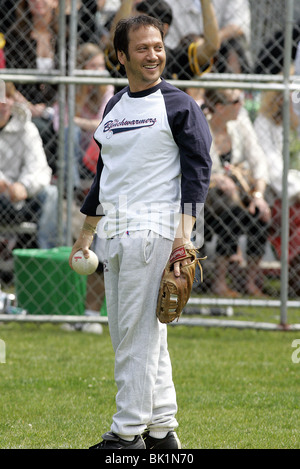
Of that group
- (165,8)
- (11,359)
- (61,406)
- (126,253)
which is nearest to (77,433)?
(61,406)

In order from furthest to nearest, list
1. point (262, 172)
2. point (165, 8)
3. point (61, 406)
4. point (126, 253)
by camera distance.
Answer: point (262, 172) → point (165, 8) → point (61, 406) → point (126, 253)

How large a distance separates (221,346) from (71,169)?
185 centimetres

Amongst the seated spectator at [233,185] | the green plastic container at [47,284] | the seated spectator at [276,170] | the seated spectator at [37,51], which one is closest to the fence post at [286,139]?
the seated spectator at [233,185]

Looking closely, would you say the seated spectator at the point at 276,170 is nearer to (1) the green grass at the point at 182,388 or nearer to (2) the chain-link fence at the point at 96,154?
(2) the chain-link fence at the point at 96,154

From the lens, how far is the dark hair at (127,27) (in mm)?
3076

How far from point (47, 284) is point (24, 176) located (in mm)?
1123

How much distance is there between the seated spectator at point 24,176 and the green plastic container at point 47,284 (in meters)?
0.57

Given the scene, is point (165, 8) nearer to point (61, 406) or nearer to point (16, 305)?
point (16, 305)

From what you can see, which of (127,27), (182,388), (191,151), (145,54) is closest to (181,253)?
(191,151)

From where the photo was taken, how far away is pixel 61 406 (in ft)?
13.2

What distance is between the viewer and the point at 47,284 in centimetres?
609

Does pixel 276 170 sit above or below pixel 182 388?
above

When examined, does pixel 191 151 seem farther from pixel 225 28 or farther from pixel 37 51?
pixel 37 51

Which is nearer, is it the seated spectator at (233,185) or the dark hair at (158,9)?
the dark hair at (158,9)
